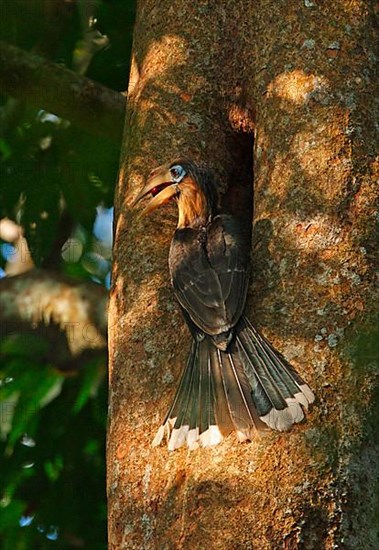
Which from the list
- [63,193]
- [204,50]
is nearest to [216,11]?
[204,50]

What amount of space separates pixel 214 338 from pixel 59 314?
2436 mm

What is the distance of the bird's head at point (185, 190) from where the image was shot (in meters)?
5.22

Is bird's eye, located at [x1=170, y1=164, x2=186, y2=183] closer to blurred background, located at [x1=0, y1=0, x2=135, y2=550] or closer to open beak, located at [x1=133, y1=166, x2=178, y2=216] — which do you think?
open beak, located at [x1=133, y1=166, x2=178, y2=216]

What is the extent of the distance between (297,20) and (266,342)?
169 cm

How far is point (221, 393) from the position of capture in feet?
14.7

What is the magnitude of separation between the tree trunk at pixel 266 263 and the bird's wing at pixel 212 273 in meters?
0.09

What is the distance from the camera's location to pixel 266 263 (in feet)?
15.3

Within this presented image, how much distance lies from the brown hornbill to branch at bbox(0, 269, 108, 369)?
165 cm

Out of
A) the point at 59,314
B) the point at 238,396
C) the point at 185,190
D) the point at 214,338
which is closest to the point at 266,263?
the point at 214,338

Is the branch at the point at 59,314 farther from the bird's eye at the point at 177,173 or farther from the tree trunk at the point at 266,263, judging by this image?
the bird's eye at the point at 177,173

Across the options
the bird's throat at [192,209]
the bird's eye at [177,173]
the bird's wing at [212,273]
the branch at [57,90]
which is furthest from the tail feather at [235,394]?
the branch at [57,90]

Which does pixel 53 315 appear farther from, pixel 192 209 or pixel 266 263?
pixel 266 263

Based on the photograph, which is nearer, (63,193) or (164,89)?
(164,89)

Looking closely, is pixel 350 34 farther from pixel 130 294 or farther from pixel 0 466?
pixel 0 466
